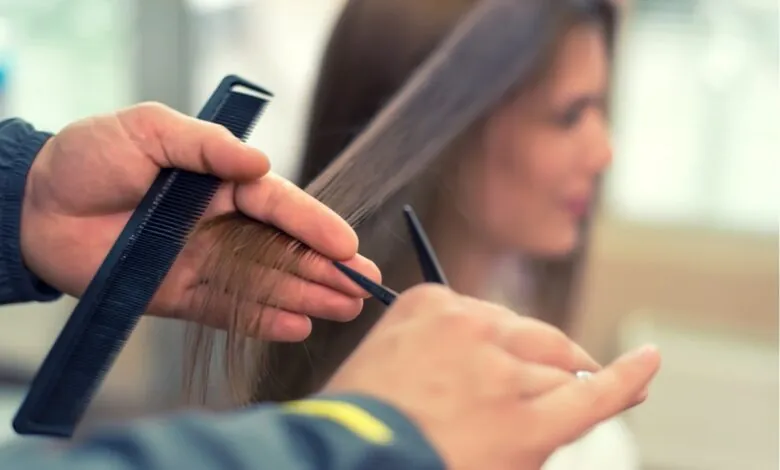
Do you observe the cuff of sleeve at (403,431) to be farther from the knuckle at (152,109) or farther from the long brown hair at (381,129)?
the knuckle at (152,109)

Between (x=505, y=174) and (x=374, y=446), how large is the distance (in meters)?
0.43

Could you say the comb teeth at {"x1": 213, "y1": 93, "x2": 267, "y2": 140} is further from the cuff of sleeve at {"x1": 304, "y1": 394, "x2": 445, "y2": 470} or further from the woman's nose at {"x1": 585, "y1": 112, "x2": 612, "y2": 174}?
the woman's nose at {"x1": 585, "y1": 112, "x2": 612, "y2": 174}

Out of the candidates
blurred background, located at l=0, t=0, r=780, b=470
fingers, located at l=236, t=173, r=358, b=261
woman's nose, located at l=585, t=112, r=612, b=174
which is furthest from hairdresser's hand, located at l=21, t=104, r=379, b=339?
blurred background, located at l=0, t=0, r=780, b=470

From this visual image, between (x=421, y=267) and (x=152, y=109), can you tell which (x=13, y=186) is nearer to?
(x=152, y=109)

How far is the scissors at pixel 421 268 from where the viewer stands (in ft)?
1.22

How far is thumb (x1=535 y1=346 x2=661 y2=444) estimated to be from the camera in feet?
0.92

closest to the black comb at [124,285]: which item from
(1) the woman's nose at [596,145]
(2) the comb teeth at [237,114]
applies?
(2) the comb teeth at [237,114]

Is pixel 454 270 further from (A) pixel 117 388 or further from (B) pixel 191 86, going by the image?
(B) pixel 191 86

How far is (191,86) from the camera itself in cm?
104

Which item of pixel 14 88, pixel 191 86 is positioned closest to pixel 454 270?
pixel 191 86

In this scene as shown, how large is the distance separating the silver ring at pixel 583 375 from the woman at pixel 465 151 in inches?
3.9

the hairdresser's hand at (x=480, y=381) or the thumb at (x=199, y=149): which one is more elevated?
the hairdresser's hand at (x=480, y=381)

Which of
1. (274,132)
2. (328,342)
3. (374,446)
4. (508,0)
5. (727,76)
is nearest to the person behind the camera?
(374,446)

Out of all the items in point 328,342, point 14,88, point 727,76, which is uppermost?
point 727,76
